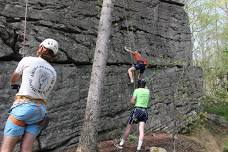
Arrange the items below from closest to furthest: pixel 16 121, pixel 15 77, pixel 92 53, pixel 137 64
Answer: pixel 16 121 → pixel 15 77 → pixel 92 53 → pixel 137 64

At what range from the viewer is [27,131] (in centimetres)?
501

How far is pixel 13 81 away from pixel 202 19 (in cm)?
3441

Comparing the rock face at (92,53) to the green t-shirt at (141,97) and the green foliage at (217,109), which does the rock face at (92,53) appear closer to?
the green t-shirt at (141,97)

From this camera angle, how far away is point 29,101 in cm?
501

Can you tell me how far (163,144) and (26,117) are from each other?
877cm

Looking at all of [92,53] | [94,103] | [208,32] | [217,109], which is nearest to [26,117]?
[94,103]

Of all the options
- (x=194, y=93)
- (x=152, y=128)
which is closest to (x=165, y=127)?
(x=152, y=128)

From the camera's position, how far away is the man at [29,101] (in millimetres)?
4879

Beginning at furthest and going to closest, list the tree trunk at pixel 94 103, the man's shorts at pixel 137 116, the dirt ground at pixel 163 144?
the dirt ground at pixel 163 144
the man's shorts at pixel 137 116
the tree trunk at pixel 94 103

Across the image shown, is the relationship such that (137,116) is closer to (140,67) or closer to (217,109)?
(140,67)

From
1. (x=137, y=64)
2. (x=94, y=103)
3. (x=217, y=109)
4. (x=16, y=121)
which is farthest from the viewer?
(x=217, y=109)

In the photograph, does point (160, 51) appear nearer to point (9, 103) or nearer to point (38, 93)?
point (9, 103)

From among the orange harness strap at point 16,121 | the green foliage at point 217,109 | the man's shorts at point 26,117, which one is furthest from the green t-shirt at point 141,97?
the green foliage at point 217,109

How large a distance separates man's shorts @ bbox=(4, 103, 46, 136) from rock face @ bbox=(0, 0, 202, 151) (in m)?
4.68
